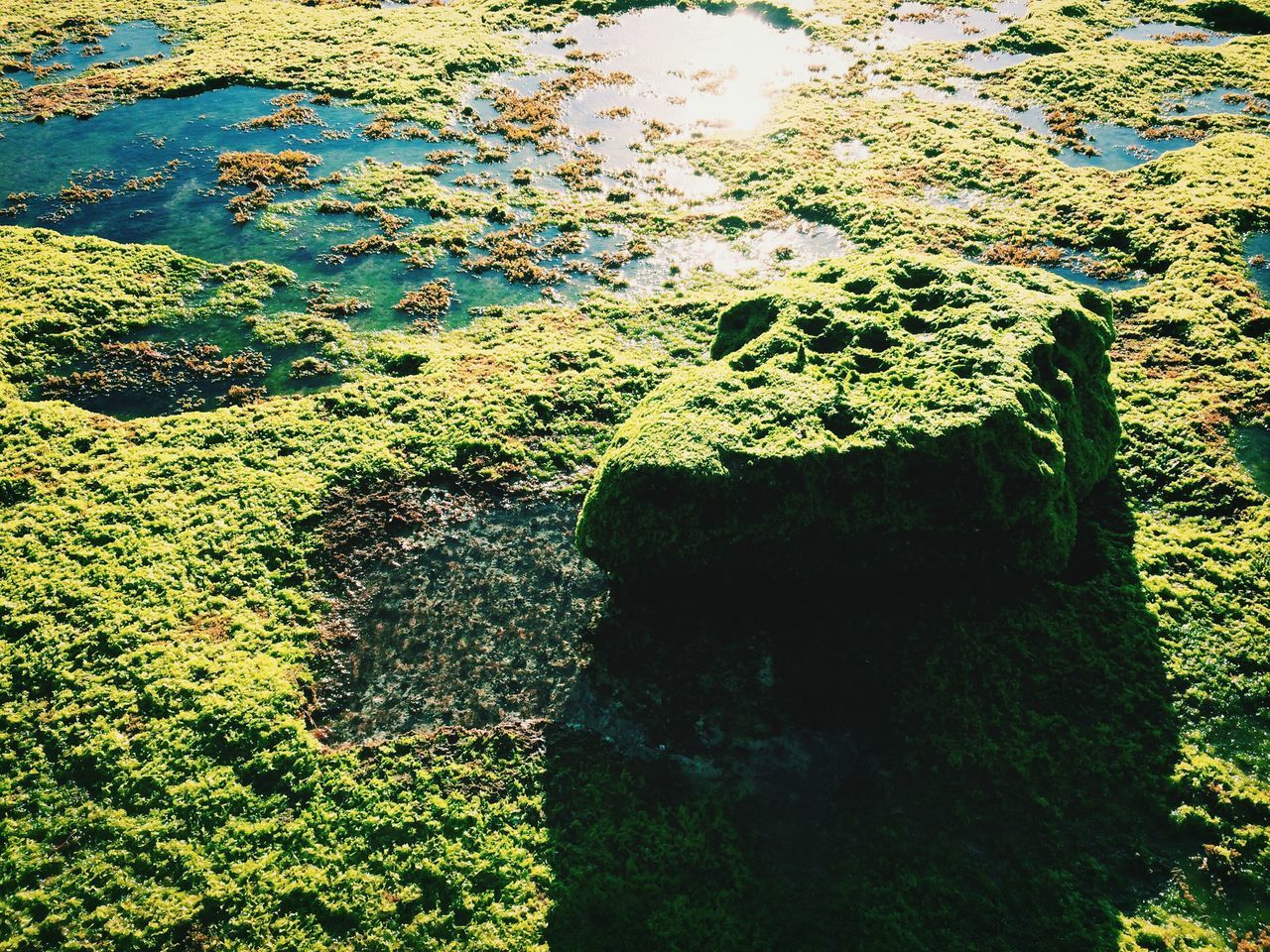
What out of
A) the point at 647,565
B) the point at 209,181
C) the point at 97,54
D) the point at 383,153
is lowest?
the point at 647,565

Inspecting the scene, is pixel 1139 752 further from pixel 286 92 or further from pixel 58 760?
pixel 286 92

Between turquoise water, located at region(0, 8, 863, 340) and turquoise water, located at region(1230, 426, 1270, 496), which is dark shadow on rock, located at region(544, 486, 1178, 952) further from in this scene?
turquoise water, located at region(0, 8, 863, 340)

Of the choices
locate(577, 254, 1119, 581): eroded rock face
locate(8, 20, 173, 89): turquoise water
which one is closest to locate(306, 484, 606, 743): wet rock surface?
locate(577, 254, 1119, 581): eroded rock face

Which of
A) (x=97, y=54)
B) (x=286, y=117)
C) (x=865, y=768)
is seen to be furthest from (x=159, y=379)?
(x=97, y=54)

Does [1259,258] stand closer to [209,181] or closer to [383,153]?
[383,153]

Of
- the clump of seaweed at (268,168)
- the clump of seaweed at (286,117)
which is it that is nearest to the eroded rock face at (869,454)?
the clump of seaweed at (268,168)
